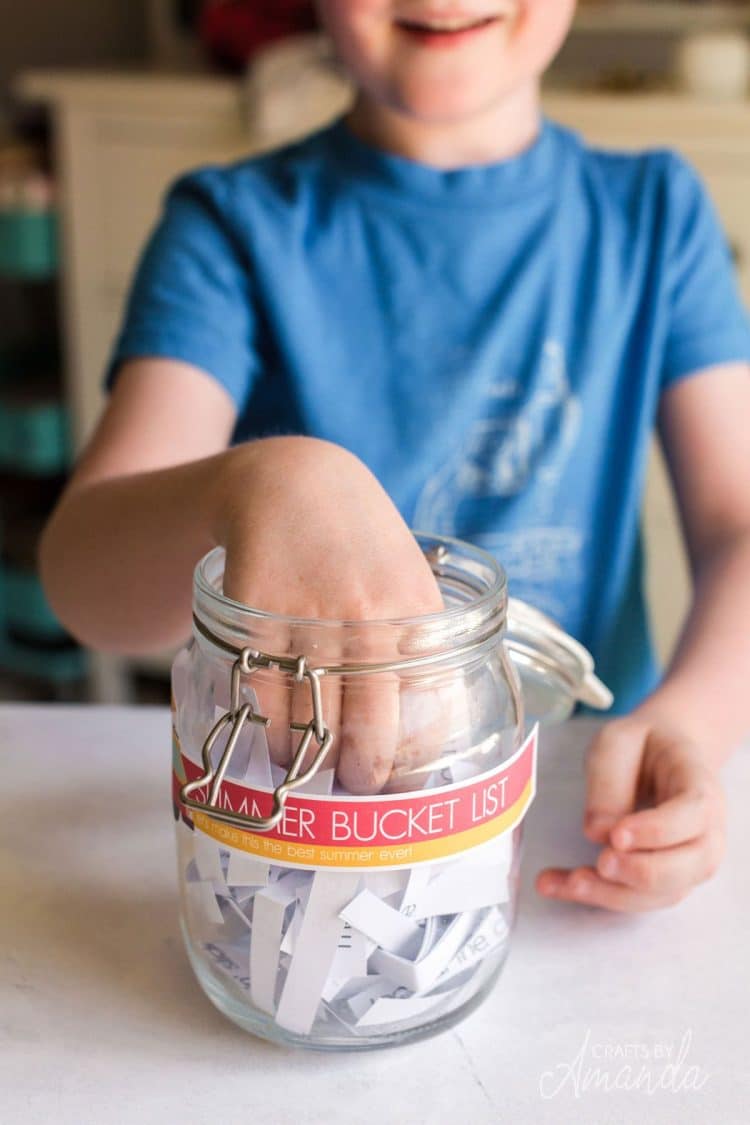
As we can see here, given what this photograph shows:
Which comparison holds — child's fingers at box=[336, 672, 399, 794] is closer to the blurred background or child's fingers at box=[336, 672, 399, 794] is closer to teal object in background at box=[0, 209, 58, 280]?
the blurred background

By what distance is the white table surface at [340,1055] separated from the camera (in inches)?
12.4

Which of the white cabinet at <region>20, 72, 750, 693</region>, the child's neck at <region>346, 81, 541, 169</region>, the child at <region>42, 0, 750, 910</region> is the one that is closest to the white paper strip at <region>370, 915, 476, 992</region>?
the child at <region>42, 0, 750, 910</region>

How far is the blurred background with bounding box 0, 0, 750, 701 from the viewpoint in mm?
1467

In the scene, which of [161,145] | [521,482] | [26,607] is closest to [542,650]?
[521,482]

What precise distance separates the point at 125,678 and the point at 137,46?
1.08 meters

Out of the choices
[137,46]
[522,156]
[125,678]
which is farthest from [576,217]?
[137,46]

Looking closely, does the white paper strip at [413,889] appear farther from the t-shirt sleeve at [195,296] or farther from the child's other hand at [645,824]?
the t-shirt sleeve at [195,296]

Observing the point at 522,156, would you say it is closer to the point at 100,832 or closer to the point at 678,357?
the point at 678,357

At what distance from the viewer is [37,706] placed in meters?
0.55

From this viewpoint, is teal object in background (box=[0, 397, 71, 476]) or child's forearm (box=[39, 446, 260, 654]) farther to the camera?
teal object in background (box=[0, 397, 71, 476])

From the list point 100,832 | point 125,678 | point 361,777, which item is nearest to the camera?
point 361,777

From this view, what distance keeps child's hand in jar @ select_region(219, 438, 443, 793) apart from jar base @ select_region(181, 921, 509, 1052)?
0.07m

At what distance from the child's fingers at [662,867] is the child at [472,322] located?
23cm

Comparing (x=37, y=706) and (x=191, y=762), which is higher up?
(x=191, y=762)
